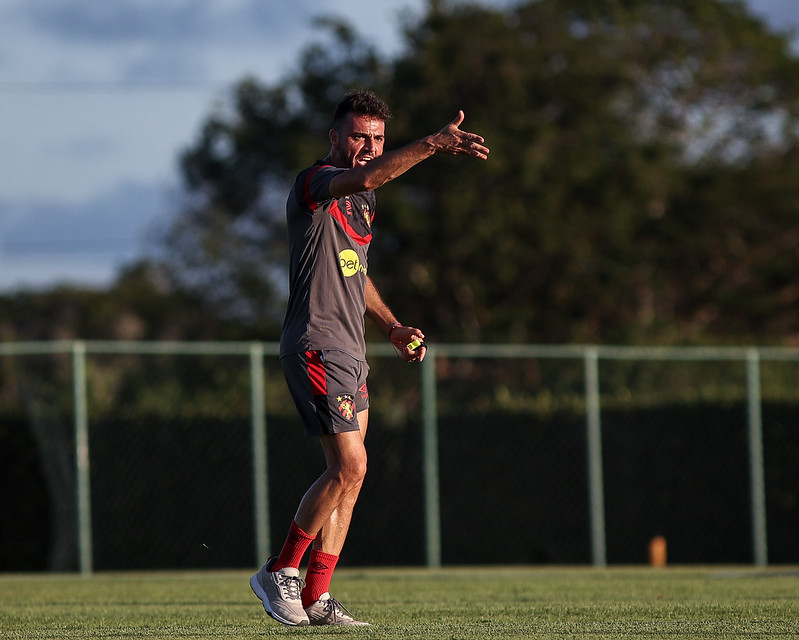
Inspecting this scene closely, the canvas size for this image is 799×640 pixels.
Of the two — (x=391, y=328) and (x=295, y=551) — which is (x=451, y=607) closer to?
(x=295, y=551)

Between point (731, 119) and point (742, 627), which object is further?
point (731, 119)

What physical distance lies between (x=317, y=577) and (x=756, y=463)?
289 inches

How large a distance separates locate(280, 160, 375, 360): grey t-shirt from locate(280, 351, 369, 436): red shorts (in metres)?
0.05

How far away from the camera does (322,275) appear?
5.07 meters

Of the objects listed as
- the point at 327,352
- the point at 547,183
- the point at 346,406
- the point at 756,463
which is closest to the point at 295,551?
the point at 346,406

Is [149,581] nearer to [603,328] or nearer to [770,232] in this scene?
[603,328]

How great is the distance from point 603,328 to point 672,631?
911 inches

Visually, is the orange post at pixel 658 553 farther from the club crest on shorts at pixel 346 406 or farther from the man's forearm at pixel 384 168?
the man's forearm at pixel 384 168

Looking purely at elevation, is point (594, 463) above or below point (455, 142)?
below

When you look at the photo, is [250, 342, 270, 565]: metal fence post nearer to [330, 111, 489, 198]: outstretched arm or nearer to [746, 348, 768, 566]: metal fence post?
[746, 348, 768, 566]: metal fence post

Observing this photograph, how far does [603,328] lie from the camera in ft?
90.1

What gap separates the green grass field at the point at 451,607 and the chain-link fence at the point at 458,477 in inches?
→ 95.9

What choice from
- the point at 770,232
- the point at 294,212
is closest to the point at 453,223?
the point at 770,232

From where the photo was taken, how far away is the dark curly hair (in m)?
5.12
